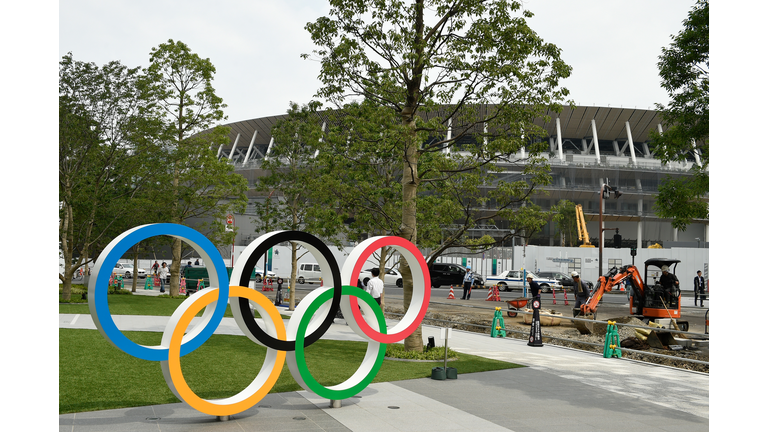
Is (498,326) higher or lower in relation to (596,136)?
lower

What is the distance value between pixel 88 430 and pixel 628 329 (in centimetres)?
1445

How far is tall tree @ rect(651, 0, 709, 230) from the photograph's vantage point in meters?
11.7

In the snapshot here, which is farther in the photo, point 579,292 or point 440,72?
point 579,292

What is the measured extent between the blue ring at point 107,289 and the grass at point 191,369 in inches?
60.0

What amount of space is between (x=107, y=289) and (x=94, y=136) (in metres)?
17.7

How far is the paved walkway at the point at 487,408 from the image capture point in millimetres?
6801

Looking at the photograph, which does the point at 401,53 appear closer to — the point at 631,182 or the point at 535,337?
the point at 535,337

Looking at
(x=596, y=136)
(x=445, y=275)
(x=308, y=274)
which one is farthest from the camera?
(x=596, y=136)

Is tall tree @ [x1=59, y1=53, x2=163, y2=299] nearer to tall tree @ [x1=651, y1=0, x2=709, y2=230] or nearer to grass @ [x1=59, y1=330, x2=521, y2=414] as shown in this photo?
grass @ [x1=59, y1=330, x2=521, y2=414]

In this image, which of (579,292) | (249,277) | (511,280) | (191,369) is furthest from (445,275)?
(249,277)

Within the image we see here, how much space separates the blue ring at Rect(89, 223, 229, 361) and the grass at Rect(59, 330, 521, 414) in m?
1.52

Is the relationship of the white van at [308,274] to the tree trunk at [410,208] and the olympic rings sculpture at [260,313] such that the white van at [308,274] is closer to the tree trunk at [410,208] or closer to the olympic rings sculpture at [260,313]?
the tree trunk at [410,208]

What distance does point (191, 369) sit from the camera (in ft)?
33.3

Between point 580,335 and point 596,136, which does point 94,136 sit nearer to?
point 580,335
